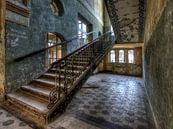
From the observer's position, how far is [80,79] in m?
3.59

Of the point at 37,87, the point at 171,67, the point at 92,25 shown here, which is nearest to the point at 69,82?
the point at 37,87

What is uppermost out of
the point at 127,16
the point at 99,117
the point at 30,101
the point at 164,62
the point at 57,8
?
the point at 57,8

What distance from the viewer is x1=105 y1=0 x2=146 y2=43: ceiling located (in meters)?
3.86

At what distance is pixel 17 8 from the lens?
3.48 meters

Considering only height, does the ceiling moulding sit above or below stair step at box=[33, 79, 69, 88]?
above

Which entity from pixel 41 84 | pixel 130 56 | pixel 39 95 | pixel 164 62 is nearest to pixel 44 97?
pixel 39 95

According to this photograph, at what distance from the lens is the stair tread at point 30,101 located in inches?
109

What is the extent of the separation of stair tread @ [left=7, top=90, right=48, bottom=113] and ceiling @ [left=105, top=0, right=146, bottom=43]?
3185mm

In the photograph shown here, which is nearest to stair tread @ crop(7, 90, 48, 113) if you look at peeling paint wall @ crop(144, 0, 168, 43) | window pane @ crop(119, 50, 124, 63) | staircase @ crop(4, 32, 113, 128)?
staircase @ crop(4, 32, 113, 128)

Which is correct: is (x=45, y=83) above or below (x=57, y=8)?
below

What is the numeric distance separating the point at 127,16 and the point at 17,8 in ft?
10.9

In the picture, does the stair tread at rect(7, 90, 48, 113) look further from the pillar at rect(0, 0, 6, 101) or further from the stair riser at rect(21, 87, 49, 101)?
the pillar at rect(0, 0, 6, 101)

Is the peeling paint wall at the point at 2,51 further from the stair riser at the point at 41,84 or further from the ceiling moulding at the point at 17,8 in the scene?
the stair riser at the point at 41,84

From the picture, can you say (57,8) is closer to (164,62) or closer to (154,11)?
(154,11)
